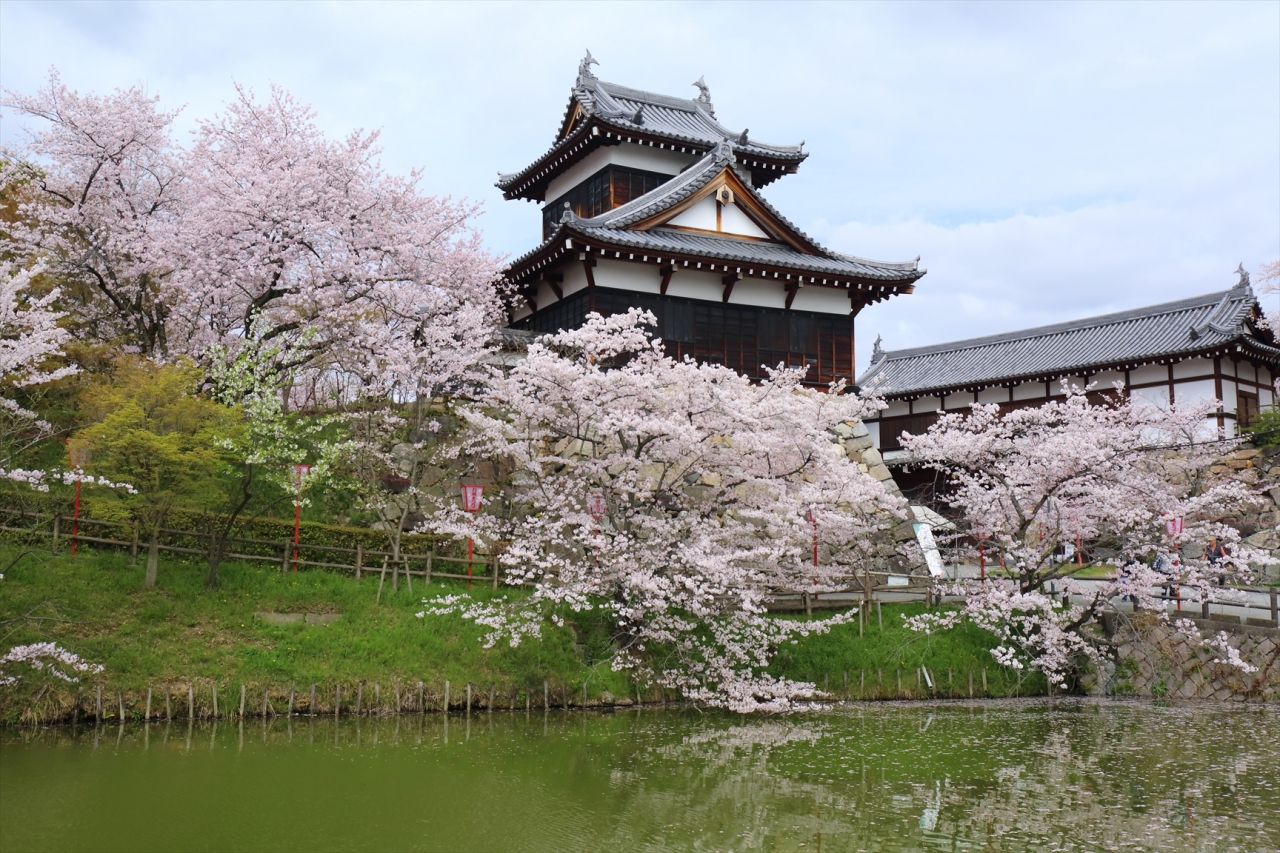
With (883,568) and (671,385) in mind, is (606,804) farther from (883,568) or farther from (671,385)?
(883,568)

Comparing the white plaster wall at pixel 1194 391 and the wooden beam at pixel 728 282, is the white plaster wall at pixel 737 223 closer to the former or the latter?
the wooden beam at pixel 728 282

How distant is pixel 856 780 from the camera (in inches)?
508

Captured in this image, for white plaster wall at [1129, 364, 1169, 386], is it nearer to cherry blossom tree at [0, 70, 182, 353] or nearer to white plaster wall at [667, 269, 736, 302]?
white plaster wall at [667, 269, 736, 302]

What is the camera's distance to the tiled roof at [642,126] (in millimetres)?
29516

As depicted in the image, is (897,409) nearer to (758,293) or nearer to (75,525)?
(758,293)

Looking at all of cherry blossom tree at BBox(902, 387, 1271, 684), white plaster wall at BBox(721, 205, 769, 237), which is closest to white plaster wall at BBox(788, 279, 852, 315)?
white plaster wall at BBox(721, 205, 769, 237)

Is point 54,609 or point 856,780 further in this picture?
point 54,609

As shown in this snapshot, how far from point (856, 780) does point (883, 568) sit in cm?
1324

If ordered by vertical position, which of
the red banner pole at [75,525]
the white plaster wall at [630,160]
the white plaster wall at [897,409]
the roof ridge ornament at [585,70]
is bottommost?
the red banner pole at [75,525]

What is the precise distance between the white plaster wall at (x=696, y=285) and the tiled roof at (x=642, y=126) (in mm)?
5987

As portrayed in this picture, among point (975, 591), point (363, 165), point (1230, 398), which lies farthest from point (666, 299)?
point (1230, 398)

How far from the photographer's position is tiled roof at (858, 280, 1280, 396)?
30953 mm

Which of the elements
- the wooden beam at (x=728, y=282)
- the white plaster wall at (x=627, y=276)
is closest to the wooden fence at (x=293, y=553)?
the white plaster wall at (x=627, y=276)

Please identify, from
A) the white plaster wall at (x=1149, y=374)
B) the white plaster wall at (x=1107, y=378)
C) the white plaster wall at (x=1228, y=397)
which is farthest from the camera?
the white plaster wall at (x=1107, y=378)
